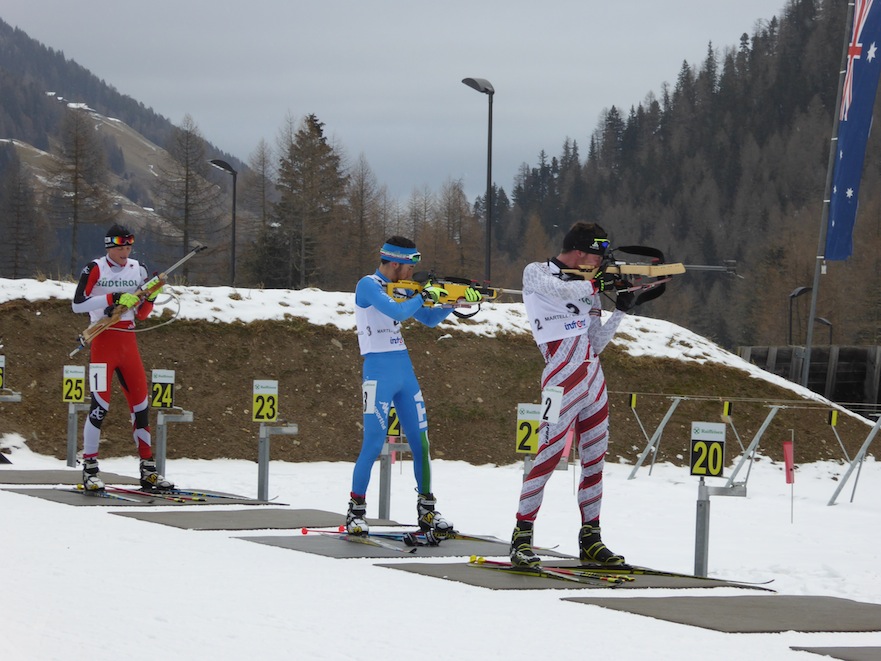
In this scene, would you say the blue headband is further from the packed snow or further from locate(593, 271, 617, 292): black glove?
the packed snow

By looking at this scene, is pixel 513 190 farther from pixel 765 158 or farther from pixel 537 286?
pixel 537 286

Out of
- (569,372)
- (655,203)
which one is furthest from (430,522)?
(655,203)

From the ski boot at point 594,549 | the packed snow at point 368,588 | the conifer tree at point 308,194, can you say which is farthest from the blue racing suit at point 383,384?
the conifer tree at point 308,194

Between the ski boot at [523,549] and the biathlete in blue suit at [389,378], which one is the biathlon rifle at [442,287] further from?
the ski boot at [523,549]

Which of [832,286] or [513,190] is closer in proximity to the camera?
[832,286]

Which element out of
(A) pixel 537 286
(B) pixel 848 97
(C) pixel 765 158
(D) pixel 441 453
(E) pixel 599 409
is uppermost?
(C) pixel 765 158

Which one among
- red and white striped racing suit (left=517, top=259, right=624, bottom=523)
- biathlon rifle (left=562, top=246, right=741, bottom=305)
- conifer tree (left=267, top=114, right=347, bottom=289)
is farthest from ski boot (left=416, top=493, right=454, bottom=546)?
conifer tree (left=267, top=114, right=347, bottom=289)

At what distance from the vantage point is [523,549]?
7.46 m

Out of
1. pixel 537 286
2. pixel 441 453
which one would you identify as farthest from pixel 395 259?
pixel 441 453

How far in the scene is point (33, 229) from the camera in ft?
316

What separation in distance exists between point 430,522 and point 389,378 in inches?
42.7

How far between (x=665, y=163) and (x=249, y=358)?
118214 mm

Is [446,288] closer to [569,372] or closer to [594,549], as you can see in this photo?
[569,372]

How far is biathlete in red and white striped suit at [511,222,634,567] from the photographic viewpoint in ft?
24.7
